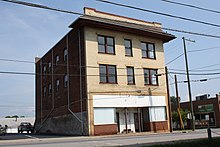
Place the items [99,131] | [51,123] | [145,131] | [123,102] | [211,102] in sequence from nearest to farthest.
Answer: [99,131] < [123,102] < [145,131] < [51,123] < [211,102]

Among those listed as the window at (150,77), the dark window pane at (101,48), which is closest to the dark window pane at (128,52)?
the window at (150,77)

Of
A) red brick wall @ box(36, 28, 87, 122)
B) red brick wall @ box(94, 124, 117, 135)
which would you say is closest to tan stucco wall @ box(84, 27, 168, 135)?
red brick wall @ box(94, 124, 117, 135)

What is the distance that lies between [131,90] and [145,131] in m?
5.08

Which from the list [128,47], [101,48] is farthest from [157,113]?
[101,48]

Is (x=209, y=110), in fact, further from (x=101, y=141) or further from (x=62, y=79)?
(x=101, y=141)

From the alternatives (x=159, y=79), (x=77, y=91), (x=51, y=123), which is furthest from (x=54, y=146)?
(x=51, y=123)

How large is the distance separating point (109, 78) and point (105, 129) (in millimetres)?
5349

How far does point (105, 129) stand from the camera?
31.5 meters

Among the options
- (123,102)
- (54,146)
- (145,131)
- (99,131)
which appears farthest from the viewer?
(145,131)

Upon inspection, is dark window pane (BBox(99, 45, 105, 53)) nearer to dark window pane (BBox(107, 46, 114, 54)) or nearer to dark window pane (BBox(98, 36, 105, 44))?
dark window pane (BBox(98, 36, 105, 44))

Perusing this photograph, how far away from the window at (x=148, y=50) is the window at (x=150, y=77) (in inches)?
66.6

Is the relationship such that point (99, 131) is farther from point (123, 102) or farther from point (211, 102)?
point (211, 102)

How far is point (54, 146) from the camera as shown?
18312mm

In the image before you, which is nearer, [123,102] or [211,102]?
[123,102]
